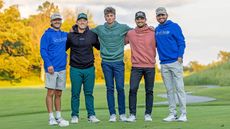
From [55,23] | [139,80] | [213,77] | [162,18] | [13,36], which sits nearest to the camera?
[162,18]

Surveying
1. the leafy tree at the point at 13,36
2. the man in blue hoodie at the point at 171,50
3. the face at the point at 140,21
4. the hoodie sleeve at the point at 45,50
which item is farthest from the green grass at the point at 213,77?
the hoodie sleeve at the point at 45,50

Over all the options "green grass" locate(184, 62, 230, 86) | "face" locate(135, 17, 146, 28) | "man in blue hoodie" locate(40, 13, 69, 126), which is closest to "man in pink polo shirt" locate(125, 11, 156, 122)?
"face" locate(135, 17, 146, 28)

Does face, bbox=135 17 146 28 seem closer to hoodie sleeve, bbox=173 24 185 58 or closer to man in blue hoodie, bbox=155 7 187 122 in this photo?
man in blue hoodie, bbox=155 7 187 122

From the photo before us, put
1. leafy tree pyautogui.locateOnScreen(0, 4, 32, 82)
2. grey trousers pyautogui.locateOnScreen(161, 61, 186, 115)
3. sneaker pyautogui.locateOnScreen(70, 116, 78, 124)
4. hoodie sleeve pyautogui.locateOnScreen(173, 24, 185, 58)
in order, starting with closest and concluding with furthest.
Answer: hoodie sleeve pyautogui.locateOnScreen(173, 24, 185, 58) < grey trousers pyautogui.locateOnScreen(161, 61, 186, 115) < sneaker pyautogui.locateOnScreen(70, 116, 78, 124) < leafy tree pyautogui.locateOnScreen(0, 4, 32, 82)

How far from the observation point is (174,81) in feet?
30.6

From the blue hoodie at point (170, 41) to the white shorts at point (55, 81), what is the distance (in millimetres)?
1870

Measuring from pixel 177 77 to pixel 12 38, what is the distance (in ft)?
127

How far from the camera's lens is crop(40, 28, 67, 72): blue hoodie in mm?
9172

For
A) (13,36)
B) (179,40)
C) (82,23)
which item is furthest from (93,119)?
(13,36)

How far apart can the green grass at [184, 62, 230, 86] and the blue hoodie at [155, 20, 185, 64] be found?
83.6 ft

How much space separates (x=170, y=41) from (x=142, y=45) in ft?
1.71

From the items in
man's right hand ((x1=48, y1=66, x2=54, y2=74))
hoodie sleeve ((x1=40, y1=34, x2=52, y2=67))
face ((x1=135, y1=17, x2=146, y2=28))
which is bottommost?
man's right hand ((x1=48, y1=66, x2=54, y2=74))

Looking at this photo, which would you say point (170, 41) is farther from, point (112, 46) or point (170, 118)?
point (170, 118)

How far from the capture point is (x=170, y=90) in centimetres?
942
